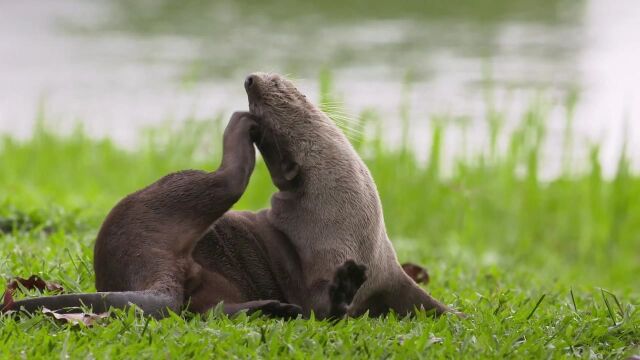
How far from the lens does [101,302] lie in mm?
3750

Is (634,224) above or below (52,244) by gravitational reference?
below

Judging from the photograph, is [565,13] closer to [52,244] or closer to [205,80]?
[205,80]

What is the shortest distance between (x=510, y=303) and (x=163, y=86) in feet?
33.9

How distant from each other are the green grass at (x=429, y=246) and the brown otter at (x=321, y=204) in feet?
0.48

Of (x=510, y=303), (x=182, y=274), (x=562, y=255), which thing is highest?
(x=182, y=274)

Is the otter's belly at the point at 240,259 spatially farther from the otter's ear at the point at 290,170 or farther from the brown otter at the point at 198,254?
the otter's ear at the point at 290,170

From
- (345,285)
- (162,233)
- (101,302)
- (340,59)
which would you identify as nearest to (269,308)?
(345,285)

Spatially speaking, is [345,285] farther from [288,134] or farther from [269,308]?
[288,134]

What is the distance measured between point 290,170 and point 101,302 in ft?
2.87

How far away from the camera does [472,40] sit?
61.8 feet

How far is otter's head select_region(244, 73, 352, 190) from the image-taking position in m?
4.13

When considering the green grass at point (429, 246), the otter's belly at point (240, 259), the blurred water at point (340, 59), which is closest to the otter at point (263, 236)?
the otter's belly at point (240, 259)

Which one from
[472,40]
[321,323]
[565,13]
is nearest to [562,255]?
[321,323]

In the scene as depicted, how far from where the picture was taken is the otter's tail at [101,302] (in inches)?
147
